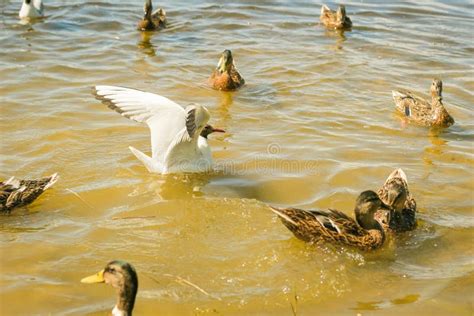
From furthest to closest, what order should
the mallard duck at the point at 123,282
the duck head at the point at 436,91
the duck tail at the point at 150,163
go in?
the duck head at the point at 436,91 < the duck tail at the point at 150,163 < the mallard duck at the point at 123,282

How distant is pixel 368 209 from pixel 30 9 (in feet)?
36.2

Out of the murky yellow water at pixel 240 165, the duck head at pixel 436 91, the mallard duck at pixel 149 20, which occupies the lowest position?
the murky yellow water at pixel 240 165

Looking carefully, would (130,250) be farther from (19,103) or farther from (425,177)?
(19,103)

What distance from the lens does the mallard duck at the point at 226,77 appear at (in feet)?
37.8

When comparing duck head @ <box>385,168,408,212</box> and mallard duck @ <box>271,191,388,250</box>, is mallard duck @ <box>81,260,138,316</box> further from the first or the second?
duck head @ <box>385,168,408,212</box>

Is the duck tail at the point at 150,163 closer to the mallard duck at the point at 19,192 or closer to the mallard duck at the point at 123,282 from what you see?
the mallard duck at the point at 19,192

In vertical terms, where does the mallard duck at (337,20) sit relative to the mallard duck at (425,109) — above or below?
above

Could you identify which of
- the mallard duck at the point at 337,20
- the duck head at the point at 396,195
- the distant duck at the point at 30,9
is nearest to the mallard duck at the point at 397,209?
the duck head at the point at 396,195

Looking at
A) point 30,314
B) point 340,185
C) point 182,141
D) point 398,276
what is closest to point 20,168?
point 182,141

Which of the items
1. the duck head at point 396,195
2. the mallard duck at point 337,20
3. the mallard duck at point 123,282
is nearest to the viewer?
the mallard duck at point 123,282

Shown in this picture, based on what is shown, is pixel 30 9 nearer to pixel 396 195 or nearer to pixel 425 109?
pixel 425 109

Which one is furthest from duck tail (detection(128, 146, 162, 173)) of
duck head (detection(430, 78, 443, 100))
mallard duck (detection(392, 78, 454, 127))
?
duck head (detection(430, 78, 443, 100))

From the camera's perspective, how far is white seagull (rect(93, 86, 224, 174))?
8.03 m

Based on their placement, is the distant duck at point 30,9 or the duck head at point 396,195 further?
the distant duck at point 30,9
